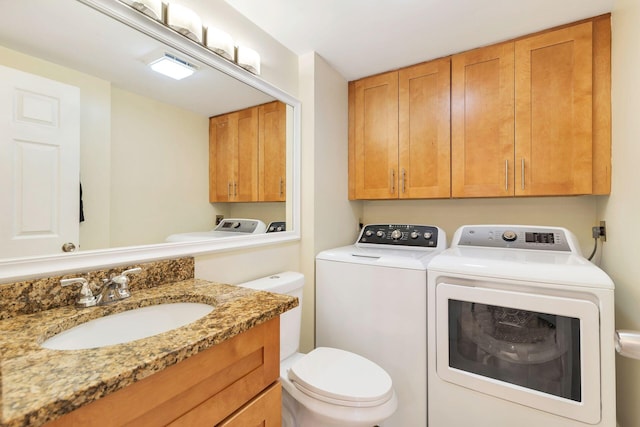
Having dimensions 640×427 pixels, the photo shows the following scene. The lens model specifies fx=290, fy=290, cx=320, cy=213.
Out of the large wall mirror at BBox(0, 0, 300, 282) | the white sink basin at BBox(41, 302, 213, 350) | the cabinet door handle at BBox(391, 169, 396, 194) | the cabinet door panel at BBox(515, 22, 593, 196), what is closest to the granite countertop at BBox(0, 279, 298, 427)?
the white sink basin at BBox(41, 302, 213, 350)

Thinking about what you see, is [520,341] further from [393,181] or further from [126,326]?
[126,326]

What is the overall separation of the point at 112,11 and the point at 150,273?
3.07 feet

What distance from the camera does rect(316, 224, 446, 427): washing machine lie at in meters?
1.50

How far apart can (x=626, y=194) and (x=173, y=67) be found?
6.80ft

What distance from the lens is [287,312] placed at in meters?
1.52

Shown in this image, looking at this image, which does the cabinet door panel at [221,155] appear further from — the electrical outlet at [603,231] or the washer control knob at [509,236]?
the electrical outlet at [603,231]

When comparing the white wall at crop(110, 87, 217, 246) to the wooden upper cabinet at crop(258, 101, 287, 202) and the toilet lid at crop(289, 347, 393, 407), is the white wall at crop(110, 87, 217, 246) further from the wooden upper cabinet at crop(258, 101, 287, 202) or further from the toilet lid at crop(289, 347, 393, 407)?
the toilet lid at crop(289, 347, 393, 407)

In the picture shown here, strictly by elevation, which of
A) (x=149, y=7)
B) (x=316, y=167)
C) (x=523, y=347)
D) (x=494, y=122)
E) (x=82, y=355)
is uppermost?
(x=149, y=7)

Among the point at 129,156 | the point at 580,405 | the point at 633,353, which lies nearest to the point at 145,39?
the point at 129,156

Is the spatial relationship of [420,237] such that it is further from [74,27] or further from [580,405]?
[74,27]

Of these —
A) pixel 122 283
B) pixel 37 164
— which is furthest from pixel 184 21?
pixel 122 283

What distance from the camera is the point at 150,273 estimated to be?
1.11m

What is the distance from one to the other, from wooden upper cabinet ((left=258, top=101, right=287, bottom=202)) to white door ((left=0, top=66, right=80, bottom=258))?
88 cm

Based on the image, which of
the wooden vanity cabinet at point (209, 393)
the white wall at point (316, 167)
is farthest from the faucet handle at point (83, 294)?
the white wall at point (316, 167)
